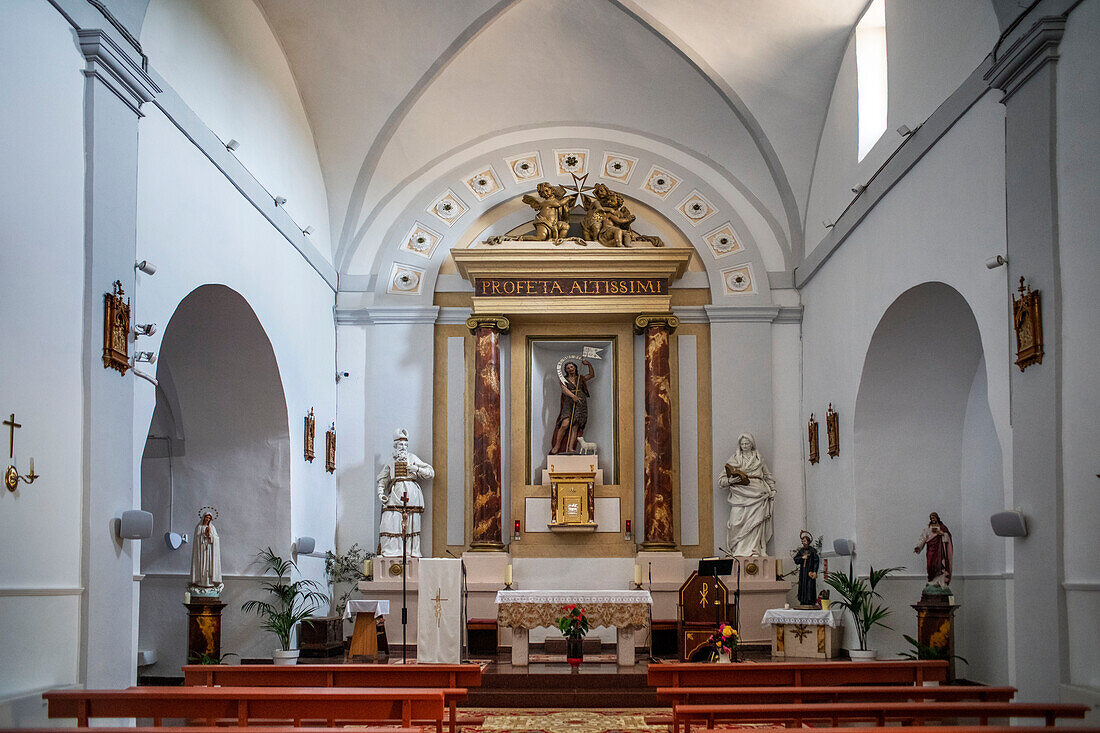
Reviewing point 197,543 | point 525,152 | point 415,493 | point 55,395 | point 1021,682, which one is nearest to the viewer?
point 55,395

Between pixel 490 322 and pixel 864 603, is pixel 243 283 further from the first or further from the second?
pixel 864 603

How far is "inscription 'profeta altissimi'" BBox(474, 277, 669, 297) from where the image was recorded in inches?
613

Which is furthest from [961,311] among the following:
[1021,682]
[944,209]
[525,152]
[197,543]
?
[197,543]

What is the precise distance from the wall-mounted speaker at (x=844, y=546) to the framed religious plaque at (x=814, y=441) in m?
1.69

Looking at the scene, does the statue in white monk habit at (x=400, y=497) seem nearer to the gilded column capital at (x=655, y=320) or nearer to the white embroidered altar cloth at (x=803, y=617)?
the gilded column capital at (x=655, y=320)

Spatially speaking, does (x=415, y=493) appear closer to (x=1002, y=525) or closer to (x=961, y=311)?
(x=961, y=311)

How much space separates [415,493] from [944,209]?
7.91m

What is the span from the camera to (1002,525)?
328 inches

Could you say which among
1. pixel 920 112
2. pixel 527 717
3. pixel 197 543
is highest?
pixel 920 112

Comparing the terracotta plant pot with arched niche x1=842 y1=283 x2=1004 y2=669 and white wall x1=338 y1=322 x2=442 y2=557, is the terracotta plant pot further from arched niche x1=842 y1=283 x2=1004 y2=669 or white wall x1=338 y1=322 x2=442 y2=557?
white wall x1=338 y1=322 x2=442 y2=557

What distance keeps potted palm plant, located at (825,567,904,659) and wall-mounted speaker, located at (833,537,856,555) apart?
13.2 inches

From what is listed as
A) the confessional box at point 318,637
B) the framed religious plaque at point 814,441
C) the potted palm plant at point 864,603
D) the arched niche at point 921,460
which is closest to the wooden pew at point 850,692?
the potted palm plant at point 864,603

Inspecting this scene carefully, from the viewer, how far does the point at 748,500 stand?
49.4 feet

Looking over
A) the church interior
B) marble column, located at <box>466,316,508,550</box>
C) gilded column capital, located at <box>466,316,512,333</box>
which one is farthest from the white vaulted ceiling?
marble column, located at <box>466,316,508,550</box>
